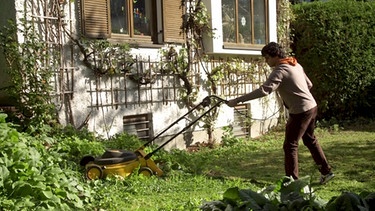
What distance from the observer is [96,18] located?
8.91 meters

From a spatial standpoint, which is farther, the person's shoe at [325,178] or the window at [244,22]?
the window at [244,22]

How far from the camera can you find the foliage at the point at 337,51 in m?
13.7

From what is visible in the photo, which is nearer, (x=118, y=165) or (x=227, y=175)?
(x=118, y=165)

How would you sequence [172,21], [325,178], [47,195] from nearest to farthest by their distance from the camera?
[47,195] < [325,178] < [172,21]

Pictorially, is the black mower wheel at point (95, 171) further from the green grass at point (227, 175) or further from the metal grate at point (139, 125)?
the metal grate at point (139, 125)

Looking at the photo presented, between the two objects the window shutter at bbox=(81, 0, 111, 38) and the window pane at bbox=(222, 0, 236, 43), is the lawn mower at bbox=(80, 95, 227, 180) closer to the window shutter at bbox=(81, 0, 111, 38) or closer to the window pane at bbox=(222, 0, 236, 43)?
the window shutter at bbox=(81, 0, 111, 38)

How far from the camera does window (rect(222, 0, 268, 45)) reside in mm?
11719

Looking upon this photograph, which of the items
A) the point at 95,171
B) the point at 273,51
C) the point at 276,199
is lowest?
the point at 95,171

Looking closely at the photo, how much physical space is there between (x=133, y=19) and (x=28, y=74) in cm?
256

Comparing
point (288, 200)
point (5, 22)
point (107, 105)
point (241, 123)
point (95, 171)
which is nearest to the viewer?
point (288, 200)

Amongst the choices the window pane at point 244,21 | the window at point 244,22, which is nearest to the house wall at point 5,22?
the window at point 244,22

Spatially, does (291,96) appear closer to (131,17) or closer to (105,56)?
(105,56)

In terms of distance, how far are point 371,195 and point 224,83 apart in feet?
27.6

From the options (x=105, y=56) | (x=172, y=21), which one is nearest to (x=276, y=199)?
(x=105, y=56)
